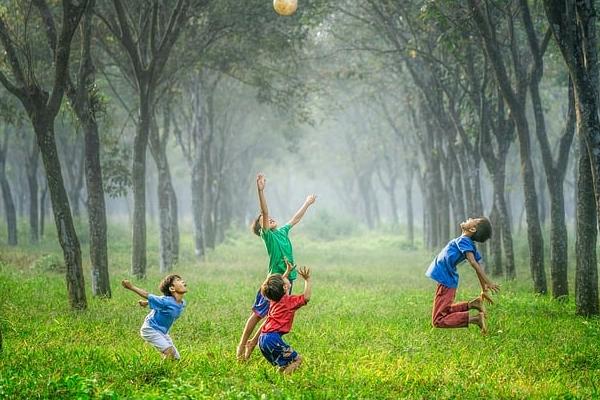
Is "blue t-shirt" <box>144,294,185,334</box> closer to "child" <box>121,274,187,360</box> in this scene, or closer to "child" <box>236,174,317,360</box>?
"child" <box>121,274,187,360</box>

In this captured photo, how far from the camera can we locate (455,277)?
9.76 meters

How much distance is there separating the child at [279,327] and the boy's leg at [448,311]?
3.26 m

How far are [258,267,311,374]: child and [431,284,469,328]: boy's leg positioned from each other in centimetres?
326

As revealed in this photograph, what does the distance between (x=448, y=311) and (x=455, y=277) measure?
54cm

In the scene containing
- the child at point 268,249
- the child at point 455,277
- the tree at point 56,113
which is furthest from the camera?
the tree at point 56,113

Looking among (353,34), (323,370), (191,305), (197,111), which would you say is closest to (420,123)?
Answer: (353,34)

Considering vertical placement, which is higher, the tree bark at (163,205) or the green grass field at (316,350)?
the tree bark at (163,205)

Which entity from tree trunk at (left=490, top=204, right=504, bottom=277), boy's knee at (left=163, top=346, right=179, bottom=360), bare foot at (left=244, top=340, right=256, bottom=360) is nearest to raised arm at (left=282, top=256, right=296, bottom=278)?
bare foot at (left=244, top=340, right=256, bottom=360)

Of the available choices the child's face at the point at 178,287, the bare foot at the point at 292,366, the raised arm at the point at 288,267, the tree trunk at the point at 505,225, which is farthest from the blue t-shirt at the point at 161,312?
the tree trunk at the point at 505,225

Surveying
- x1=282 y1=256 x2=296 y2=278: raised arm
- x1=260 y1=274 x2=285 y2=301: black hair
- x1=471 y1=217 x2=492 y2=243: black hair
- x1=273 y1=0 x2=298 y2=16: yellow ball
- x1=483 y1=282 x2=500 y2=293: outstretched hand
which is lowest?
x1=483 y1=282 x2=500 y2=293: outstretched hand

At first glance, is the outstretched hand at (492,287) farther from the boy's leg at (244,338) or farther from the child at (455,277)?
the boy's leg at (244,338)

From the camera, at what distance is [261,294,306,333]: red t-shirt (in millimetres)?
7125

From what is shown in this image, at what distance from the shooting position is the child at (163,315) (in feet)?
24.2

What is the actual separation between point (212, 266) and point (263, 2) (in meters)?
9.24
